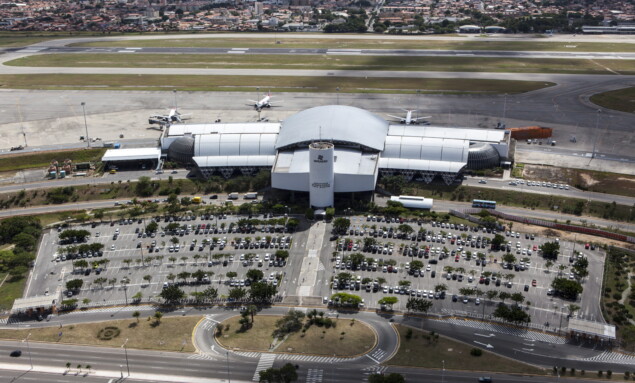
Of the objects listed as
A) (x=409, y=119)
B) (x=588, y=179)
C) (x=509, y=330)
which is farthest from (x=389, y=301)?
(x=409, y=119)

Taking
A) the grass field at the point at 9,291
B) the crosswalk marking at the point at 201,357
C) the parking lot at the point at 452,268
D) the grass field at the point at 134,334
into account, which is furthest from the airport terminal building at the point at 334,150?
the grass field at the point at 9,291

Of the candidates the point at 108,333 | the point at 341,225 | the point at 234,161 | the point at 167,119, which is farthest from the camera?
Result: the point at 167,119

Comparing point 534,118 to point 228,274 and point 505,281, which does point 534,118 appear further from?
point 228,274

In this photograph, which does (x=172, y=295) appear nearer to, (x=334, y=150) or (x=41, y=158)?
(x=334, y=150)

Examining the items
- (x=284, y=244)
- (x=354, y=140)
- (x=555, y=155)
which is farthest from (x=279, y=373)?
(x=555, y=155)

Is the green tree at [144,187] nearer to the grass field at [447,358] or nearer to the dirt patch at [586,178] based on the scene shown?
the grass field at [447,358]

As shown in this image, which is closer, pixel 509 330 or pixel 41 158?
pixel 509 330
